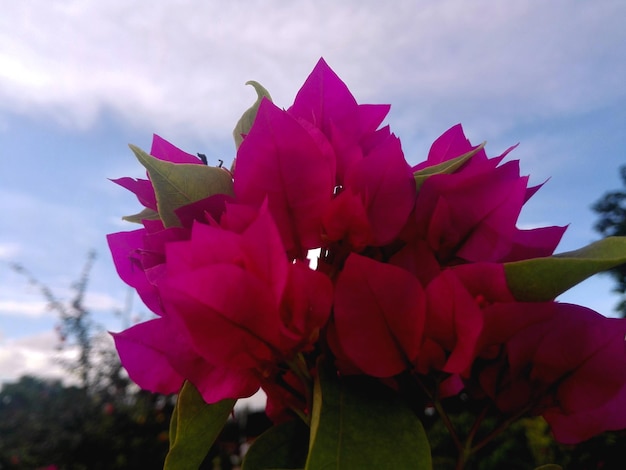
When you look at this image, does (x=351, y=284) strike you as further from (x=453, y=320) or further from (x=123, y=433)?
(x=123, y=433)

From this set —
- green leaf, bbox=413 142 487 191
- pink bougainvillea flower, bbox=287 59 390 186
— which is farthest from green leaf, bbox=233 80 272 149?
green leaf, bbox=413 142 487 191

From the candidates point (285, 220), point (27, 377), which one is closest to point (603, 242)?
point (285, 220)

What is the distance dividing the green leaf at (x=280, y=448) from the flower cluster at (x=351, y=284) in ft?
0.17

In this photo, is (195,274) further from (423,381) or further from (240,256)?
(423,381)

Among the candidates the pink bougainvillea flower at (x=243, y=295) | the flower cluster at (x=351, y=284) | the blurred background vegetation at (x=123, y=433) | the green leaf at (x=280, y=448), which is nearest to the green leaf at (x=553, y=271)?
the flower cluster at (x=351, y=284)

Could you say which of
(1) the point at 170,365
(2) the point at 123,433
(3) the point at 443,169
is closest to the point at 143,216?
(1) the point at 170,365

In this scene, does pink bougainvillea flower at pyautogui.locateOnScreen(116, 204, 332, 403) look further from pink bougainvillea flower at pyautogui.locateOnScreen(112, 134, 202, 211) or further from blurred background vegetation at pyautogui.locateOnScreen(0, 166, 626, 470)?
blurred background vegetation at pyautogui.locateOnScreen(0, 166, 626, 470)

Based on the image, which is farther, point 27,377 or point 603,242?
point 27,377

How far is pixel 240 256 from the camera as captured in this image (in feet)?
1.04

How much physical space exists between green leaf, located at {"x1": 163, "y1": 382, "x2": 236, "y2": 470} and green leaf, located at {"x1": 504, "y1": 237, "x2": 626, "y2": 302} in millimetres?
223

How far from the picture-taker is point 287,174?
0.36 m

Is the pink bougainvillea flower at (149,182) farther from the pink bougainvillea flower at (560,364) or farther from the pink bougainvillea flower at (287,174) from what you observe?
the pink bougainvillea flower at (560,364)

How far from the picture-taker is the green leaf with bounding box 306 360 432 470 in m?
0.31

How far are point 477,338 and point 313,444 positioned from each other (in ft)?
0.36
